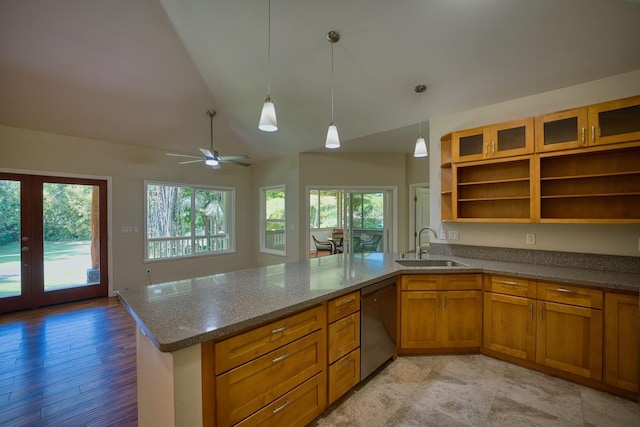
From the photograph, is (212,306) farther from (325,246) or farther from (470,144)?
(325,246)

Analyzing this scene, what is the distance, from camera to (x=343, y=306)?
193cm

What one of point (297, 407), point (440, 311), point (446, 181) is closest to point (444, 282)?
point (440, 311)

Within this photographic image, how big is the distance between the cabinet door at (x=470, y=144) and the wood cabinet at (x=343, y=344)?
6.28ft

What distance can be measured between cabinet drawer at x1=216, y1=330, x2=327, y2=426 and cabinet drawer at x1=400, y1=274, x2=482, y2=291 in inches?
45.6

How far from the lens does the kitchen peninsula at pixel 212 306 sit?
1.16 meters

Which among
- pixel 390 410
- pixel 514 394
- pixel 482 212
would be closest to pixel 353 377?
pixel 390 410

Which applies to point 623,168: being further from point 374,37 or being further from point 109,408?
point 109,408

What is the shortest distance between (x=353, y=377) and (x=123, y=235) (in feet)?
15.2

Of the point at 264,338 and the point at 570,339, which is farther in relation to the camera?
the point at 570,339

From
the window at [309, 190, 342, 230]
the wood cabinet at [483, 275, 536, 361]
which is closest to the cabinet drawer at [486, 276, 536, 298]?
the wood cabinet at [483, 275, 536, 361]

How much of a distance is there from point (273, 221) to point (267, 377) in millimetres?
4826

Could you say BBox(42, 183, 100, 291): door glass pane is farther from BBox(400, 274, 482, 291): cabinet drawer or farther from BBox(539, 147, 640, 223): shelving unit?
BBox(539, 147, 640, 223): shelving unit

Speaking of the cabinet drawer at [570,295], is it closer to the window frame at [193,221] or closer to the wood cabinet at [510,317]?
the wood cabinet at [510,317]

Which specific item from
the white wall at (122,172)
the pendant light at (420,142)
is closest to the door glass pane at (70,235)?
the white wall at (122,172)
